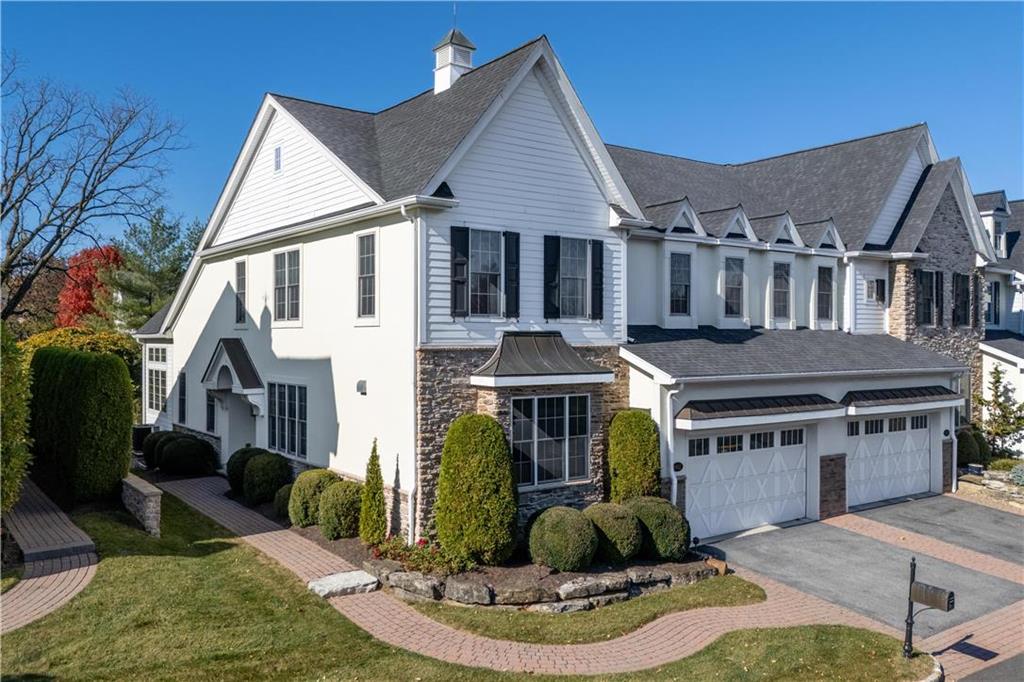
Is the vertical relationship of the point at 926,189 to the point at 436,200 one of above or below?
above

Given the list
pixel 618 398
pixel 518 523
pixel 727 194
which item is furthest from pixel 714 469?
pixel 727 194

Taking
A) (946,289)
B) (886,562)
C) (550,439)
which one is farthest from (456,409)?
(946,289)

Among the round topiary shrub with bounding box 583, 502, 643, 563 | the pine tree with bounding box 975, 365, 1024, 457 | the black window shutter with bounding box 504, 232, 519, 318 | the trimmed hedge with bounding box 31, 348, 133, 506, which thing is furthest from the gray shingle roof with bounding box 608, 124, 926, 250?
the trimmed hedge with bounding box 31, 348, 133, 506

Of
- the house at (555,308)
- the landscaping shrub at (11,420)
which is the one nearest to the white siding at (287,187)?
the house at (555,308)

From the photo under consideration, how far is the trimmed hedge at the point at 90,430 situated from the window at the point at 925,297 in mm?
23619

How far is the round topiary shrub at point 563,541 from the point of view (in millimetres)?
13555

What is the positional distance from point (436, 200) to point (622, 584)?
7.90 m

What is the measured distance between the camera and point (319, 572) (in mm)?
13781

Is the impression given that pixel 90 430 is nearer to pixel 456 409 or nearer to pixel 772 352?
pixel 456 409

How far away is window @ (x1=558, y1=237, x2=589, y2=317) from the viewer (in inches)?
642

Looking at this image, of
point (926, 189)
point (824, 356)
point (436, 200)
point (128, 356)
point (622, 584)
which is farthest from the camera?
point (128, 356)

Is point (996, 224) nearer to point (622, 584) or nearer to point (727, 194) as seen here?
point (727, 194)

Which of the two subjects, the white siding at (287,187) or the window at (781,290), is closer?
the white siding at (287,187)

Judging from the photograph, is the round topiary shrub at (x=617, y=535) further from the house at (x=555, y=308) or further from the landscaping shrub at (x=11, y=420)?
the landscaping shrub at (x=11, y=420)
